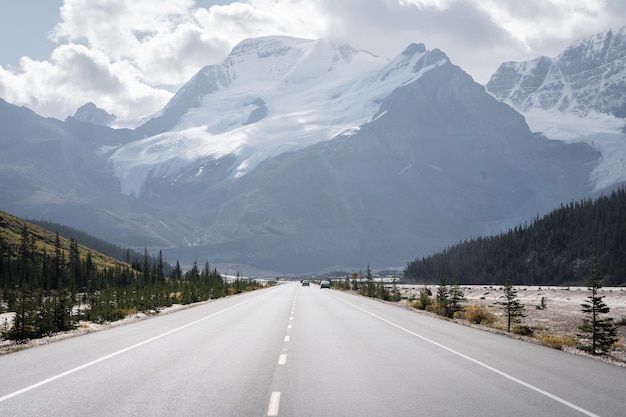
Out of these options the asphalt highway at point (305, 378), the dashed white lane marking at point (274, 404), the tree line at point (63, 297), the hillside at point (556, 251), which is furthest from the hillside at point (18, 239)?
the hillside at point (556, 251)

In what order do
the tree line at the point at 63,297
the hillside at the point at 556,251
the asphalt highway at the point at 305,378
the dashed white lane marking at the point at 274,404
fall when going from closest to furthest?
the dashed white lane marking at the point at 274,404
the asphalt highway at the point at 305,378
the tree line at the point at 63,297
the hillside at the point at 556,251

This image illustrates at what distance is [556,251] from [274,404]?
129196mm

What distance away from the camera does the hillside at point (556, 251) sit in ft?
359

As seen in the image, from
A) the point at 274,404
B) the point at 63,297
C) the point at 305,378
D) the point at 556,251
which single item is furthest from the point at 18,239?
the point at 556,251

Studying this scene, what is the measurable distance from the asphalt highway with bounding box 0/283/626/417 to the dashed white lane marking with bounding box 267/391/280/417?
0.7 inches

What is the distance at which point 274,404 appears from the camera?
9430 mm

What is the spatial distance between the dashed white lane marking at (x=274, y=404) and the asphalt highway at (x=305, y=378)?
0.02 m

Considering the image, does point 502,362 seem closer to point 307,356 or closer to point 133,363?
point 307,356

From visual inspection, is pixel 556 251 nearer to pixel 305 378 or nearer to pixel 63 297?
pixel 63 297

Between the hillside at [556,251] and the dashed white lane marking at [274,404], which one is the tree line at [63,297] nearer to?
the dashed white lane marking at [274,404]

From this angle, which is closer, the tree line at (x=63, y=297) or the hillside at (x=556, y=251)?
the tree line at (x=63, y=297)


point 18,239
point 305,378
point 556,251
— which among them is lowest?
point 305,378

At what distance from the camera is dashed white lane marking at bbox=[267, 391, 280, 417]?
885 cm

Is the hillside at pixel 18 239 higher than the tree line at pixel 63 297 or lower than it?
higher
